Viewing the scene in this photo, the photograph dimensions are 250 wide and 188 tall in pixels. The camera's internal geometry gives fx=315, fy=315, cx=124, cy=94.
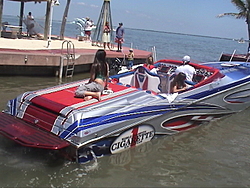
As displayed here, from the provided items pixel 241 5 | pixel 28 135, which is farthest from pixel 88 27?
pixel 28 135

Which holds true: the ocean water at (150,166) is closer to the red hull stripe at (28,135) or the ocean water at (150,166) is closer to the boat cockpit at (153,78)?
the red hull stripe at (28,135)

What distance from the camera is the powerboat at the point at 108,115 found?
4367mm

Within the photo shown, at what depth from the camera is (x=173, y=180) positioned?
4.49 m

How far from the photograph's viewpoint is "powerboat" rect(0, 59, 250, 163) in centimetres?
437

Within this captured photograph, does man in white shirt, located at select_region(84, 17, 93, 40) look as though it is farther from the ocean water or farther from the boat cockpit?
the ocean water

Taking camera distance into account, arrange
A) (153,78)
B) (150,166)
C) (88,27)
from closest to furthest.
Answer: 1. (150,166)
2. (153,78)
3. (88,27)

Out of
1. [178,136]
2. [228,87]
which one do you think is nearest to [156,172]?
[178,136]

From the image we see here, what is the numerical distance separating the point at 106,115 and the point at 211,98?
8.90 feet

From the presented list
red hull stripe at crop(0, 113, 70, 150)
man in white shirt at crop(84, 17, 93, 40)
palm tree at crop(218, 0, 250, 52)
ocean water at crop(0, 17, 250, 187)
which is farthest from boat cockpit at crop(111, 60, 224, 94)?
palm tree at crop(218, 0, 250, 52)

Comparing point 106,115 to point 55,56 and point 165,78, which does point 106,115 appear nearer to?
point 165,78

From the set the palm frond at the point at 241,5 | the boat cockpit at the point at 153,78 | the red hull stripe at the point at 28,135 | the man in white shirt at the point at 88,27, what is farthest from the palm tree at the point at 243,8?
the red hull stripe at the point at 28,135

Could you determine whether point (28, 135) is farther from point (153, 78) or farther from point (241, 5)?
point (241, 5)

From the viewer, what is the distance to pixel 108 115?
463 centimetres

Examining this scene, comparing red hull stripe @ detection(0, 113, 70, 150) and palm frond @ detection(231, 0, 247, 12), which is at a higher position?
palm frond @ detection(231, 0, 247, 12)
